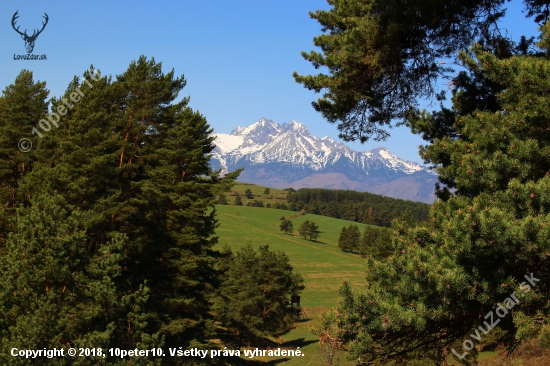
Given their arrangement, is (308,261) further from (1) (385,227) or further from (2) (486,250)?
(2) (486,250)

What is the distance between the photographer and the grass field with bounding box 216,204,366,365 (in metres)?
58.3

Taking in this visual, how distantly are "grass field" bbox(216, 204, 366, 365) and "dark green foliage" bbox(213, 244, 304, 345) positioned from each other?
3.66 metres

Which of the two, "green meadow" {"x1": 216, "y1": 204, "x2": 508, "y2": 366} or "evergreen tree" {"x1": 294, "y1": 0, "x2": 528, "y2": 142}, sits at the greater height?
"evergreen tree" {"x1": 294, "y1": 0, "x2": 528, "y2": 142}

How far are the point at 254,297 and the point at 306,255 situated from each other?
66.0 m

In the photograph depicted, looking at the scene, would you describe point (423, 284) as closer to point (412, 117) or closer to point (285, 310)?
point (412, 117)

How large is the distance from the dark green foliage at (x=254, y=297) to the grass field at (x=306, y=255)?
366cm

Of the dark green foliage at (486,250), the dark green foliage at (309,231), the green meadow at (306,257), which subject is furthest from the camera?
the dark green foliage at (309,231)

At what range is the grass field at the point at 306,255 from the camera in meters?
58.3

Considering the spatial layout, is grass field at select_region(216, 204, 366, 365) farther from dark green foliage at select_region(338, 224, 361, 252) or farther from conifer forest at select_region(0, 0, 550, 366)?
conifer forest at select_region(0, 0, 550, 366)

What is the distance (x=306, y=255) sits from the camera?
11075 cm

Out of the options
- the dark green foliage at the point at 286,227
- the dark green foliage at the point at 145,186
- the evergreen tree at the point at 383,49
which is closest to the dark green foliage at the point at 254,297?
the dark green foliage at the point at 145,186

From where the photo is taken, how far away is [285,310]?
5638 cm

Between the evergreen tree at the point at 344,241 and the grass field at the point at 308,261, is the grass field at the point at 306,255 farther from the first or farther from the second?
the evergreen tree at the point at 344,241

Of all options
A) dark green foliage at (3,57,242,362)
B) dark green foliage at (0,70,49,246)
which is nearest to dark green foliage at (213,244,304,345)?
dark green foliage at (3,57,242,362)
